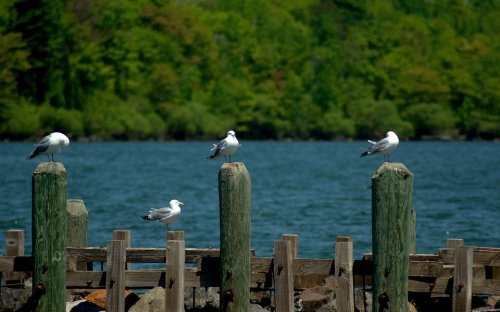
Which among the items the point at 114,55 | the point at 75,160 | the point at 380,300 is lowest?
the point at 380,300

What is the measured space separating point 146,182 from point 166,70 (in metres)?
78.5

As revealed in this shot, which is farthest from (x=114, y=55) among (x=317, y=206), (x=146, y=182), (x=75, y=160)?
(x=317, y=206)

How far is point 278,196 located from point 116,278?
39.2 meters

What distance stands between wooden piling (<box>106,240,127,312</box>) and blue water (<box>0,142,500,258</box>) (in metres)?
12.9

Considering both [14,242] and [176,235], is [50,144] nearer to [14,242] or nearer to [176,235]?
[14,242]

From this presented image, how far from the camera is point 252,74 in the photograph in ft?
509

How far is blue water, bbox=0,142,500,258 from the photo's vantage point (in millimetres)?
35656

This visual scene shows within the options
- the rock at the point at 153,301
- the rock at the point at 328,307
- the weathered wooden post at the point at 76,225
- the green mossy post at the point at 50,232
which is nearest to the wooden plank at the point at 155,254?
the rock at the point at 153,301

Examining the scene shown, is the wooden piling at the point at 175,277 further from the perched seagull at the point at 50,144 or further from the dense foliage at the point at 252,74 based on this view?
the dense foliage at the point at 252,74

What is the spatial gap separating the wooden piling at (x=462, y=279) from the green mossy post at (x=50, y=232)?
15.1ft

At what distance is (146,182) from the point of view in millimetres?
66375

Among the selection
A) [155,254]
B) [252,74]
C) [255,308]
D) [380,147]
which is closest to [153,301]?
[155,254]

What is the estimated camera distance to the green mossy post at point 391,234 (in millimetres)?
14812

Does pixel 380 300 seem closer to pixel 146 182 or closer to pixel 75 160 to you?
pixel 146 182
